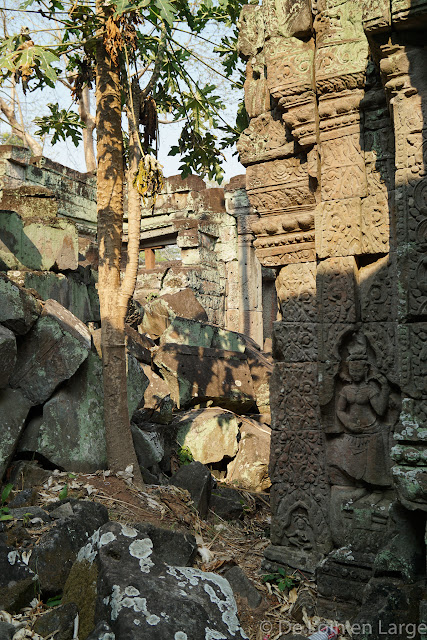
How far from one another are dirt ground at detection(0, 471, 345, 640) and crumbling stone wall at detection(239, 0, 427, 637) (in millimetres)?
204

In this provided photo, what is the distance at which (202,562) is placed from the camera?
374cm

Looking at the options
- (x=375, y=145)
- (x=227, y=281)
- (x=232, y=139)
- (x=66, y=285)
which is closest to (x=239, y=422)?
(x=66, y=285)

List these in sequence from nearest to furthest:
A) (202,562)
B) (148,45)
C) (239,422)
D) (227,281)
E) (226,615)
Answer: (226,615), (202,562), (148,45), (239,422), (227,281)

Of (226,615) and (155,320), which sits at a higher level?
(155,320)

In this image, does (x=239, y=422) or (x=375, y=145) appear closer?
(x=375, y=145)

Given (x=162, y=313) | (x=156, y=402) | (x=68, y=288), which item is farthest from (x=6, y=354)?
(x=162, y=313)

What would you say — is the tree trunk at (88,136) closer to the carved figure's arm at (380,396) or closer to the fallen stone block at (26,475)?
the fallen stone block at (26,475)

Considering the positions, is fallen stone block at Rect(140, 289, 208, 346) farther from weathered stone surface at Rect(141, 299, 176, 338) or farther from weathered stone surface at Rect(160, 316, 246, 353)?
weathered stone surface at Rect(160, 316, 246, 353)

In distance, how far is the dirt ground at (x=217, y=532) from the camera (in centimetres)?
338

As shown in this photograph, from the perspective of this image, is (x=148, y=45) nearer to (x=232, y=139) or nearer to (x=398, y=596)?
(x=232, y=139)

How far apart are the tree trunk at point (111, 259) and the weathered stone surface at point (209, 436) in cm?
165

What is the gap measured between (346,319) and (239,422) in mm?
3592

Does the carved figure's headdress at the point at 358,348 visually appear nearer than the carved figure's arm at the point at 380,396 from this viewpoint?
Answer: No

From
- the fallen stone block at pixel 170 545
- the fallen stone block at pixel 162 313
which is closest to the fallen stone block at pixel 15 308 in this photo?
the fallen stone block at pixel 170 545
